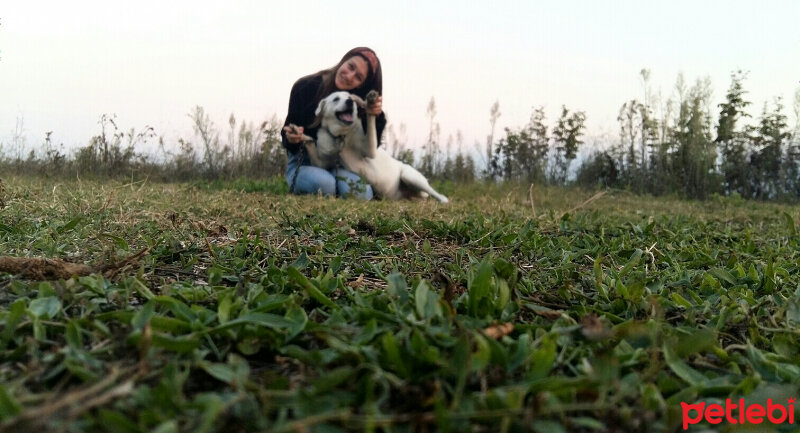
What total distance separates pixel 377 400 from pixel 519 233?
1.64 meters

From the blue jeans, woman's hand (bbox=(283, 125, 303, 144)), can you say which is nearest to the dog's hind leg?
the blue jeans

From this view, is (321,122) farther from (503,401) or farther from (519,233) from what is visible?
(503,401)

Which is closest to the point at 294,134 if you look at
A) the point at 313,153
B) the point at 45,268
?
the point at 313,153

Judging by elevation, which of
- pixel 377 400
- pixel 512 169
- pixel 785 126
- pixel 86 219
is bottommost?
pixel 377 400

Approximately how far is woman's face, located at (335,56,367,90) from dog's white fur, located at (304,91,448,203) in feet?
1.03

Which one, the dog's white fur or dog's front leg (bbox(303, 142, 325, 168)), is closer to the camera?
the dog's white fur

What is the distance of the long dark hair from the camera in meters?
6.25

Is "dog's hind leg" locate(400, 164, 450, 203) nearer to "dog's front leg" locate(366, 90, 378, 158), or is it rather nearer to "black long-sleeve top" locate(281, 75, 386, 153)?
"dog's front leg" locate(366, 90, 378, 158)

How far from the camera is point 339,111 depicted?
231 inches

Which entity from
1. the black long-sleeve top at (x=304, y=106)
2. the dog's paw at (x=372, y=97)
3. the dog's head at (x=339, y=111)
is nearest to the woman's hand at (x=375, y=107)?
the dog's paw at (x=372, y=97)

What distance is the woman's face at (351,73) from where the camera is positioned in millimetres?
6230

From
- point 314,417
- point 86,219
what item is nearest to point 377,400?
point 314,417

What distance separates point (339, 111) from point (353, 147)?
0.45 meters

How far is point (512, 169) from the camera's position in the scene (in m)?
10.8
